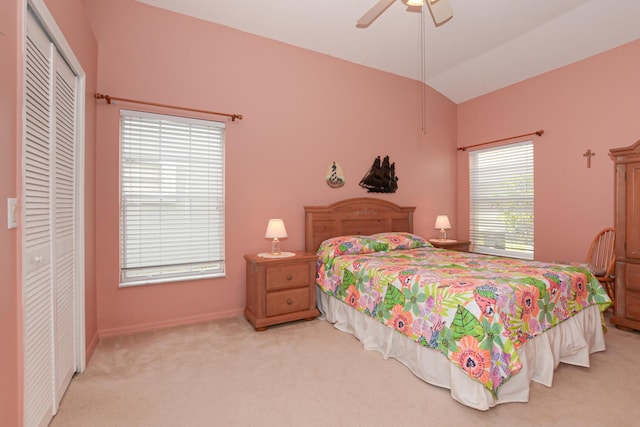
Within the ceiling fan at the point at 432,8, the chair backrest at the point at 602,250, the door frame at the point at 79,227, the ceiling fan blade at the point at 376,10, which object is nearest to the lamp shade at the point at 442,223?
the chair backrest at the point at 602,250

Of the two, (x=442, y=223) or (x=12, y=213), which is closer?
(x=12, y=213)

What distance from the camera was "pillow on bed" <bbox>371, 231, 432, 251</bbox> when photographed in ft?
12.0

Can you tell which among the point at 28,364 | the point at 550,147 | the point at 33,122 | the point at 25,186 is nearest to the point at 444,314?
the point at 28,364

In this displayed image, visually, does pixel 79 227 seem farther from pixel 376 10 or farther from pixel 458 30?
pixel 458 30

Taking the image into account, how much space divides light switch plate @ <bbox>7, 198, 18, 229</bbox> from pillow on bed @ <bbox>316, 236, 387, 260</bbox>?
8.10 ft

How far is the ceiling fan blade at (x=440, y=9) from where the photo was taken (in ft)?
7.22

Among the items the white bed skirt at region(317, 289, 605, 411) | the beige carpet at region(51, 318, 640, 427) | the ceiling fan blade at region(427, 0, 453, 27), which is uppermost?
the ceiling fan blade at region(427, 0, 453, 27)

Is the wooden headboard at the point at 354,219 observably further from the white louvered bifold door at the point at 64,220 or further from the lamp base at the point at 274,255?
the white louvered bifold door at the point at 64,220

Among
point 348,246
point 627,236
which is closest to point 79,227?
point 348,246

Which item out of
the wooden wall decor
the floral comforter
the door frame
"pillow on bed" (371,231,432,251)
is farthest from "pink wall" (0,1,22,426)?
the wooden wall decor

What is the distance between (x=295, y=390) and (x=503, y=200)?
3.79 metres

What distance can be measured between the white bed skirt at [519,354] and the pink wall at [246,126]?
1.45 m

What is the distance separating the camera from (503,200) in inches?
173

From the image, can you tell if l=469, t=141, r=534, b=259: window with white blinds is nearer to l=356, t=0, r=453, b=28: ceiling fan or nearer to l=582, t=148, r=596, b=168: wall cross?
l=582, t=148, r=596, b=168: wall cross
